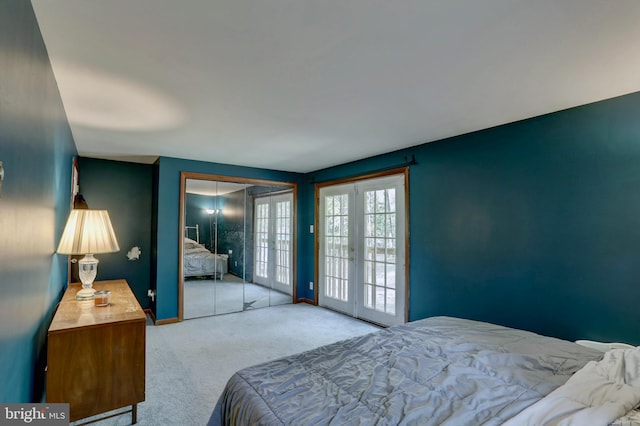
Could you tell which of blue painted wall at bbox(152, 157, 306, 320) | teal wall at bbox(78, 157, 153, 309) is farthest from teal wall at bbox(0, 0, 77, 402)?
teal wall at bbox(78, 157, 153, 309)

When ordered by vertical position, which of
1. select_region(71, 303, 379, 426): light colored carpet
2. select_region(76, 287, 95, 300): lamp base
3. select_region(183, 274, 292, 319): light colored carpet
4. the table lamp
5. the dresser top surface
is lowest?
select_region(71, 303, 379, 426): light colored carpet

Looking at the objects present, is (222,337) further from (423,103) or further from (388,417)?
(423,103)

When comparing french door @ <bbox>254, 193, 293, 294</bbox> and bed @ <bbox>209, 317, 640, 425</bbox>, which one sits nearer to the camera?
bed @ <bbox>209, 317, 640, 425</bbox>

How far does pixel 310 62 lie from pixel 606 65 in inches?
69.8

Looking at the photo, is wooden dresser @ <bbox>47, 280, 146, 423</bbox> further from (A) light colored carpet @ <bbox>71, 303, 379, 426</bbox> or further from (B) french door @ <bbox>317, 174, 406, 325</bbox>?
(B) french door @ <bbox>317, 174, 406, 325</bbox>

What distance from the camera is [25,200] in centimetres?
139

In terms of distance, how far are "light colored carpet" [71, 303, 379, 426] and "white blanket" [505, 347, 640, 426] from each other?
2.04m

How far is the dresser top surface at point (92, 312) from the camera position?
1957mm

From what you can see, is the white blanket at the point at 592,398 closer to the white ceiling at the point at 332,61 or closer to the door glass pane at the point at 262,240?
the white ceiling at the point at 332,61

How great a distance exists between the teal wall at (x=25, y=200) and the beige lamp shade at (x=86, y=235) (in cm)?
11

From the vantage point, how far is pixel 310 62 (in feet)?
6.08

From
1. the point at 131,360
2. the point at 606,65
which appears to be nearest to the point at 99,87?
the point at 131,360

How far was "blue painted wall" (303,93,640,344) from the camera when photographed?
7.55ft

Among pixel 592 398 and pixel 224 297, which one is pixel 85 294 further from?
pixel 592 398
